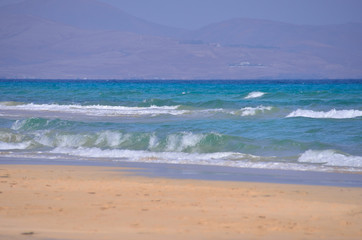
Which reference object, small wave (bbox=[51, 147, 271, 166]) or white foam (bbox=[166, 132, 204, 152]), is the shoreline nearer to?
small wave (bbox=[51, 147, 271, 166])

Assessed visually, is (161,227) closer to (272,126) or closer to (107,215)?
(107,215)

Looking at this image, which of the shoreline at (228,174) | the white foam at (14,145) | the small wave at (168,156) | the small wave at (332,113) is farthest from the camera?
the small wave at (332,113)

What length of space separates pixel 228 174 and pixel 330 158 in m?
3.66

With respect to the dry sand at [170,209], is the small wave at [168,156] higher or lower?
lower

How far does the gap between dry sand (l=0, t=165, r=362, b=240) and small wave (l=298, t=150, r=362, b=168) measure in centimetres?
406

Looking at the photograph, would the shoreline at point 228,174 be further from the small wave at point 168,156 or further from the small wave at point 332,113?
the small wave at point 332,113

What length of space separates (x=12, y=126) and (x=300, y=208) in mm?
18465

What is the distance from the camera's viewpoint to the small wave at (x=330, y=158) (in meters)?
15.1

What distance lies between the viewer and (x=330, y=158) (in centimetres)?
1570

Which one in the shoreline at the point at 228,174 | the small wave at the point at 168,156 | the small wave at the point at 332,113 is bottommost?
the small wave at the point at 168,156

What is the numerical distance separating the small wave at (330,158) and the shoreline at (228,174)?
1439 mm

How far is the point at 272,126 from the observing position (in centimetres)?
2233

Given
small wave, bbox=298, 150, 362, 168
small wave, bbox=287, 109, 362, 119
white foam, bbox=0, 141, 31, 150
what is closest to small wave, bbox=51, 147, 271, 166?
small wave, bbox=298, 150, 362, 168

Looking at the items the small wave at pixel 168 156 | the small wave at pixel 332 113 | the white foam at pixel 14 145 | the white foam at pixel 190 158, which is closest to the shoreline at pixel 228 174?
the white foam at pixel 190 158
